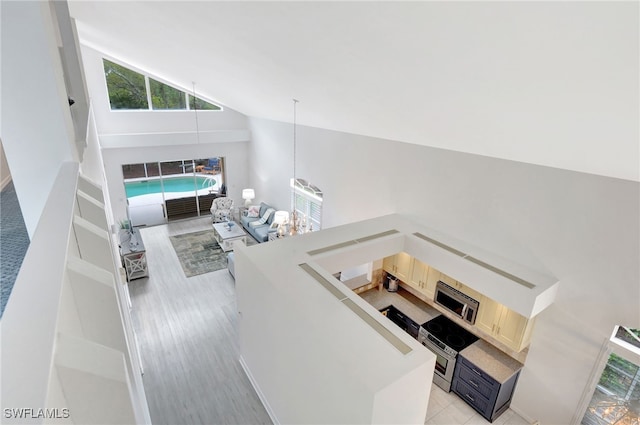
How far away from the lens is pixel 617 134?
245cm

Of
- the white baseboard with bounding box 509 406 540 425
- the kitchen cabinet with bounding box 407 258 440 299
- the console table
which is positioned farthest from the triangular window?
the white baseboard with bounding box 509 406 540 425

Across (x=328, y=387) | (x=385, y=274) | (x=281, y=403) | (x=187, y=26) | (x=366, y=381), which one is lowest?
(x=281, y=403)

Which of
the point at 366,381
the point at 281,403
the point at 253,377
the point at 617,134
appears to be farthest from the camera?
the point at 253,377

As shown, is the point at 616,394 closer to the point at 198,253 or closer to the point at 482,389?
the point at 482,389

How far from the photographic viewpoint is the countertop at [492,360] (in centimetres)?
454

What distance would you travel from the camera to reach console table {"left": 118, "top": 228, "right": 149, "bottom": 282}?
7.52m

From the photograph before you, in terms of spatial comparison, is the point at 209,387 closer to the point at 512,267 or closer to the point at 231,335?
the point at 231,335

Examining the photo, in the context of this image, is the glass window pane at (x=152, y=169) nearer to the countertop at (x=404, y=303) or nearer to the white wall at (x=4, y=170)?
the countertop at (x=404, y=303)

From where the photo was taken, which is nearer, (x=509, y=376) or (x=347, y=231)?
(x=509, y=376)

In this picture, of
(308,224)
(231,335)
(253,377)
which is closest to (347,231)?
(253,377)

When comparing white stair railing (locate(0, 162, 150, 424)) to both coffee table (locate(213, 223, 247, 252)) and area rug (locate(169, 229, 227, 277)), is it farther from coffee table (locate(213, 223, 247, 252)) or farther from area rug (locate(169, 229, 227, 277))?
coffee table (locate(213, 223, 247, 252))

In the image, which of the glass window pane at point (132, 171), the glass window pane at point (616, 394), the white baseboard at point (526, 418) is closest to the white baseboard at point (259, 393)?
the white baseboard at point (526, 418)

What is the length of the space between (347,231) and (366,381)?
271 centimetres

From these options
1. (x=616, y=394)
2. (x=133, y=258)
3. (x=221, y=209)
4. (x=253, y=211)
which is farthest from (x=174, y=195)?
(x=616, y=394)
